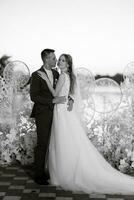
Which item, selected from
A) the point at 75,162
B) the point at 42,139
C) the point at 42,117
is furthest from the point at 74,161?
the point at 42,117

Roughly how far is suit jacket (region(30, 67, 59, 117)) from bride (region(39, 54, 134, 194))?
6cm

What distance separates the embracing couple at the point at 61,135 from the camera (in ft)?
15.9

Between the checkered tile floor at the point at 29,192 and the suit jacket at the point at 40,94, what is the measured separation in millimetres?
829

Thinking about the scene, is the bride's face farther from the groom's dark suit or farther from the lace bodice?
the groom's dark suit

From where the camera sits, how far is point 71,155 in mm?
4895

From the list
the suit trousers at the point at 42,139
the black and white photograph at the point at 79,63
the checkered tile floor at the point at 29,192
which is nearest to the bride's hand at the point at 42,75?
the suit trousers at the point at 42,139

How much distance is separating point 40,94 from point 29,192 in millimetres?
1125

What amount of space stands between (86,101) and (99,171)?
1.47 m

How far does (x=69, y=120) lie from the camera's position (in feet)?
16.3

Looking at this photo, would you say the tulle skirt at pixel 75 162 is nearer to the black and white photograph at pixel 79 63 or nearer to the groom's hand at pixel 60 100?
the groom's hand at pixel 60 100

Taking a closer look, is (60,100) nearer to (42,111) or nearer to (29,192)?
(42,111)

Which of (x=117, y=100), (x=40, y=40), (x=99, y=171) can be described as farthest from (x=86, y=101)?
(x=99, y=171)

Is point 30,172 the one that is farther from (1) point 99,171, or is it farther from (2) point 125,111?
(2) point 125,111

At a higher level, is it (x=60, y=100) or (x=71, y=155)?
(x=60, y=100)
